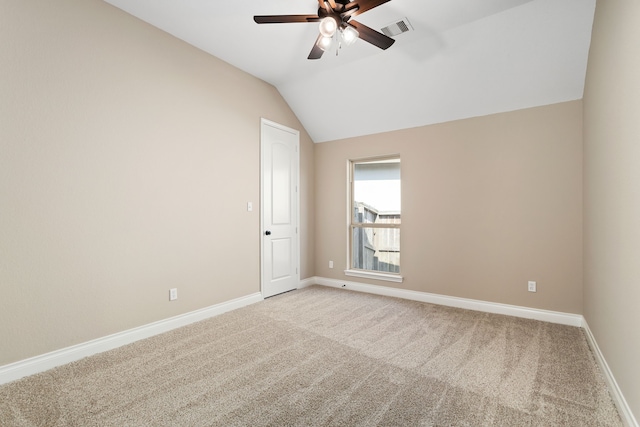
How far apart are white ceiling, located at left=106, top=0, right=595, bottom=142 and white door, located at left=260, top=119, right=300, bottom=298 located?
2.44 ft

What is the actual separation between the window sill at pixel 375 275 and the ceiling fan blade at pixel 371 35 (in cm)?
293

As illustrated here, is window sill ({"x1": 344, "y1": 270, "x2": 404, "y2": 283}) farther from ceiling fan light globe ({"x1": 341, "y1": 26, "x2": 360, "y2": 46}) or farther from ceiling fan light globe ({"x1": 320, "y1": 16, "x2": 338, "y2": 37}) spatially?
ceiling fan light globe ({"x1": 320, "y1": 16, "x2": 338, "y2": 37})

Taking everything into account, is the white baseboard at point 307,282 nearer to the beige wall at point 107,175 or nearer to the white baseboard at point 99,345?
the beige wall at point 107,175

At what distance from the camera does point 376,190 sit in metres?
4.69

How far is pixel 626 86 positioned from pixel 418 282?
2.95 metres

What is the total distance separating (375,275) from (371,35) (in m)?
3.13

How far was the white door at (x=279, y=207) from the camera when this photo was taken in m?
4.19

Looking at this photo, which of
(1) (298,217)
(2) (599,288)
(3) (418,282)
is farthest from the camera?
(1) (298,217)

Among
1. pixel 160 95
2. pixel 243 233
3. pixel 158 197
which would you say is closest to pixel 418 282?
pixel 243 233

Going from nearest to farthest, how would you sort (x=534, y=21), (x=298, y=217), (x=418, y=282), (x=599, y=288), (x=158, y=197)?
(x=599, y=288)
(x=534, y=21)
(x=158, y=197)
(x=418, y=282)
(x=298, y=217)

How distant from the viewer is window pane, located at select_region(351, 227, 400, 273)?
177 inches

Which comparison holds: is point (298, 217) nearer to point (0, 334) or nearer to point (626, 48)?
point (0, 334)

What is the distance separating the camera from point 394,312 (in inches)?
141

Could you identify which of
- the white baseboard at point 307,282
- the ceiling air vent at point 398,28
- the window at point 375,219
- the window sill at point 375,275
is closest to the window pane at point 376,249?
the window at point 375,219
